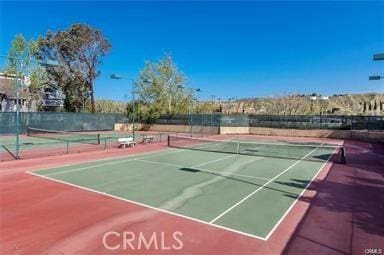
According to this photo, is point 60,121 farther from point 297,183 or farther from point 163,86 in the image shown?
point 297,183

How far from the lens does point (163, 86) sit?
162ft

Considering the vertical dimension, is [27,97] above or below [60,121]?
above

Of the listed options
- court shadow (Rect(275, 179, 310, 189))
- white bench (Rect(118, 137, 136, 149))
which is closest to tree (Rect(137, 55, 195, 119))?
white bench (Rect(118, 137, 136, 149))

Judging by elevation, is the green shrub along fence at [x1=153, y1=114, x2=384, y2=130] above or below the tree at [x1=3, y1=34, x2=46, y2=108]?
below

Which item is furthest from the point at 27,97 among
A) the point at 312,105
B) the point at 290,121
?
the point at 312,105

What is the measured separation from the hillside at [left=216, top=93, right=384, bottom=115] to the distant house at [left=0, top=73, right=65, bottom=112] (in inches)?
1552

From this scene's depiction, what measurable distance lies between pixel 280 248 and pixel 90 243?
3857 mm

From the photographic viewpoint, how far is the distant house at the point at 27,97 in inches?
1690


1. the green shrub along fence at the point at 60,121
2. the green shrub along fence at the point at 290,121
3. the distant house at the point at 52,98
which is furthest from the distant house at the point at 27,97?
the green shrub along fence at the point at 290,121

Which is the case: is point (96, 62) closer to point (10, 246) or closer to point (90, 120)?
point (90, 120)

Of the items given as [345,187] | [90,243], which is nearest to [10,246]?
[90,243]

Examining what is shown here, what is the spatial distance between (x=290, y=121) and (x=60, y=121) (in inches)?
1069

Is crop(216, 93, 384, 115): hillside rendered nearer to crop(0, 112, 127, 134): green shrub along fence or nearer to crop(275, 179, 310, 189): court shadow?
crop(0, 112, 127, 134): green shrub along fence

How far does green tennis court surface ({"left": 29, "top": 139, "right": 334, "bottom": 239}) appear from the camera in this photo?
26.6ft
